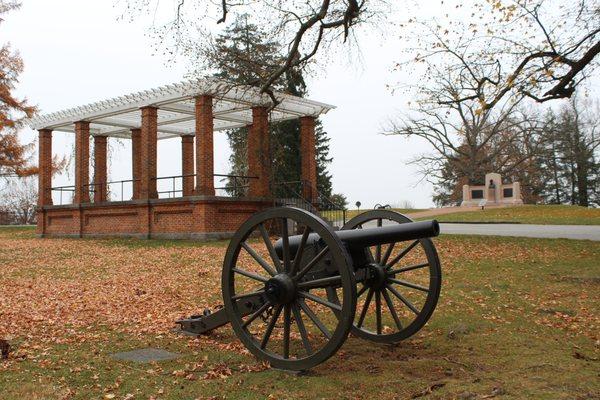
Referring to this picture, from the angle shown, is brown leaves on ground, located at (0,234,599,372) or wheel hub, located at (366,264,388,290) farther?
brown leaves on ground, located at (0,234,599,372)

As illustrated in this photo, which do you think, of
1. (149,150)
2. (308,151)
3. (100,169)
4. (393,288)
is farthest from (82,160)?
(393,288)

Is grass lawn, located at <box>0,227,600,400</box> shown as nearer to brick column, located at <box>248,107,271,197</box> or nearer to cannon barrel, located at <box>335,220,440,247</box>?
cannon barrel, located at <box>335,220,440,247</box>

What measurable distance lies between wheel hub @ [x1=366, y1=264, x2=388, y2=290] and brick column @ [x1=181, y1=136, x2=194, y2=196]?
22.8 m

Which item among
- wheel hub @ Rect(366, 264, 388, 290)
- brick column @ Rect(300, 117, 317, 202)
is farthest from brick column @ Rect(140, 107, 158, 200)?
wheel hub @ Rect(366, 264, 388, 290)

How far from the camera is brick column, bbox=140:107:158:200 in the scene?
22.9m

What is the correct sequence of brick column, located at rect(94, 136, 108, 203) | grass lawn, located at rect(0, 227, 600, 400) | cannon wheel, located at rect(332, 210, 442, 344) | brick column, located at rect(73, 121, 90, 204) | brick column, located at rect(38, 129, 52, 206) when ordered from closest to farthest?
grass lawn, located at rect(0, 227, 600, 400) → cannon wheel, located at rect(332, 210, 442, 344) → brick column, located at rect(73, 121, 90, 204) → brick column, located at rect(94, 136, 108, 203) → brick column, located at rect(38, 129, 52, 206)

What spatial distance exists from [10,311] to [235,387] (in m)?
5.10

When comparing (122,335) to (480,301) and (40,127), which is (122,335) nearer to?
(480,301)

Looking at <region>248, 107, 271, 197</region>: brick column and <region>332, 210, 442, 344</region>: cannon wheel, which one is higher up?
<region>248, 107, 271, 197</region>: brick column

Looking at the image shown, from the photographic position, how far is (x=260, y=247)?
56.6 ft

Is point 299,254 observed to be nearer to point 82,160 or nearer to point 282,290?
point 282,290

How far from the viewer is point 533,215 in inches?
1406

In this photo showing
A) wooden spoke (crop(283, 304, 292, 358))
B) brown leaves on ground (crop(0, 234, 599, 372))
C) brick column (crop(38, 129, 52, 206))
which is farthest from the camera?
brick column (crop(38, 129, 52, 206))

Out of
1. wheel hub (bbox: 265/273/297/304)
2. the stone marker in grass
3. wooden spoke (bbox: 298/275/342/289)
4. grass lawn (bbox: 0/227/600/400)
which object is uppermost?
wooden spoke (bbox: 298/275/342/289)
